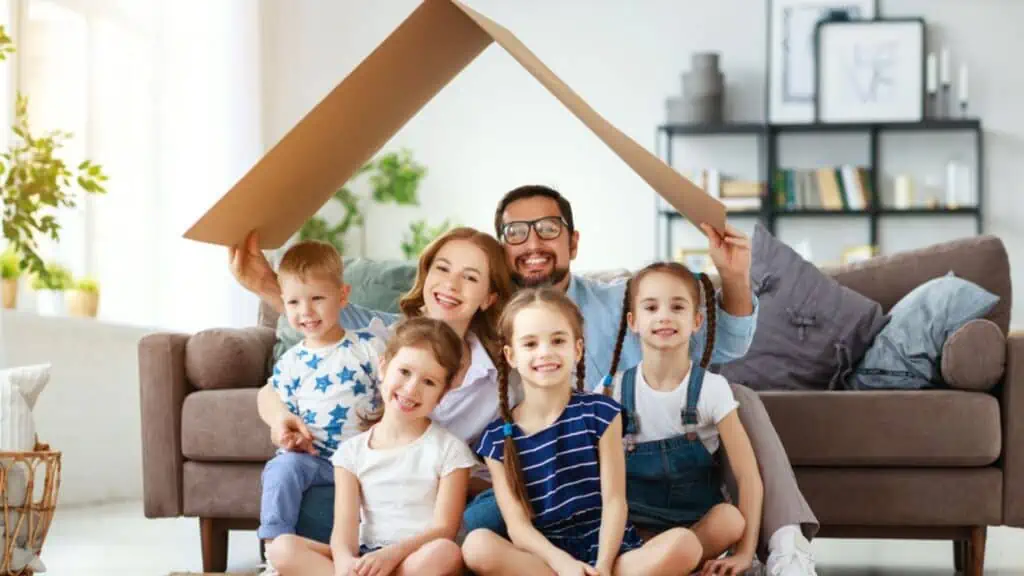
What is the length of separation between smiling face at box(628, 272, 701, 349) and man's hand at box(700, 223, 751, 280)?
0.25ft

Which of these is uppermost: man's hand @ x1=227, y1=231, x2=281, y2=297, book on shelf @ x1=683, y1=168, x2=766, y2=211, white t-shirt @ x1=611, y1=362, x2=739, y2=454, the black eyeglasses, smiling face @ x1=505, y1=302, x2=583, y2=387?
book on shelf @ x1=683, y1=168, x2=766, y2=211

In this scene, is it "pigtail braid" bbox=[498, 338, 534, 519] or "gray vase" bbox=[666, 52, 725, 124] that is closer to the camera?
"pigtail braid" bbox=[498, 338, 534, 519]

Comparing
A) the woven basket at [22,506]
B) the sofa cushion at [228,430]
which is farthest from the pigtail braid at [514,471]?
the sofa cushion at [228,430]

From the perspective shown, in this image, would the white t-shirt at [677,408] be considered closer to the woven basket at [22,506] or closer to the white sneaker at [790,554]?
the white sneaker at [790,554]

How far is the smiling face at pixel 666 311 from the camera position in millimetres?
2338

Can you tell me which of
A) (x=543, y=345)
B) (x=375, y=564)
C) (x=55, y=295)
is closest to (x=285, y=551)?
(x=375, y=564)

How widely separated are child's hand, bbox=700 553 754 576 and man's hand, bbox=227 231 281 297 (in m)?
0.98

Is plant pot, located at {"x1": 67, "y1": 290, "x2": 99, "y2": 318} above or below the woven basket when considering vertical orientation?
above

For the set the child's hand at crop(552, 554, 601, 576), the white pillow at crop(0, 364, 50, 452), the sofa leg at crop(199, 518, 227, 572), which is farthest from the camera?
the sofa leg at crop(199, 518, 227, 572)

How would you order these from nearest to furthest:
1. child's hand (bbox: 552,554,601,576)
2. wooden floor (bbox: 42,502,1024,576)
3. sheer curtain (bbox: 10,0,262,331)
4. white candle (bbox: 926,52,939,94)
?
1. child's hand (bbox: 552,554,601,576)
2. wooden floor (bbox: 42,502,1024,576)
3. sheer curtain (bbox: 10,0,262,331)
4. white candle (bbox: 926,52,939,94)

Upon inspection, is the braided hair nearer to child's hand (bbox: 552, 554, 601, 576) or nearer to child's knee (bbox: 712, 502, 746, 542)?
child's hand (bbox: 552, 554, 601, 576)

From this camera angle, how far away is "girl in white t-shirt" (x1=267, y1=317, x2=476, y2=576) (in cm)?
227

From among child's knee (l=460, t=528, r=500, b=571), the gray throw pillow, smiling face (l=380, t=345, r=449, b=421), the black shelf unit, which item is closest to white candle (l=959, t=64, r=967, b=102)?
the black shelf unit

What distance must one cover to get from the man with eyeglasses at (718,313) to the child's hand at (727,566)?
0.20 ft
